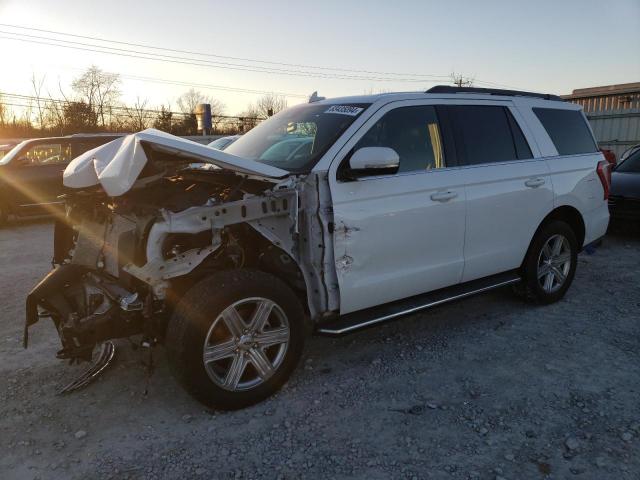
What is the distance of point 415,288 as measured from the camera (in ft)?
12.3

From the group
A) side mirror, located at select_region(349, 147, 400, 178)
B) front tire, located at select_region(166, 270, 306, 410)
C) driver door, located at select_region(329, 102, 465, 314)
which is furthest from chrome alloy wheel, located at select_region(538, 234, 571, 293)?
front tire, located at select_region(166, 270, 306, 410)

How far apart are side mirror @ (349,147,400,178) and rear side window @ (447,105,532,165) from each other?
96cm

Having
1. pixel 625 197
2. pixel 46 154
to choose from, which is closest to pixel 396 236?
pixel 625 197

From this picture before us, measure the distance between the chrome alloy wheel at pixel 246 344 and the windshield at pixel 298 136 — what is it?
0.99 metres

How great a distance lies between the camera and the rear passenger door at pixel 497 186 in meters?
4.00

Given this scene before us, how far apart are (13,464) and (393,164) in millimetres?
2822

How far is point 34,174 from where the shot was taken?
1041 centimetres

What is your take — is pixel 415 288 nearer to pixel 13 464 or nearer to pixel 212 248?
pixel 212 248

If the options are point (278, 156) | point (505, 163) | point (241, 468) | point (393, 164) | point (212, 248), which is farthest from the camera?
point (505, 163)

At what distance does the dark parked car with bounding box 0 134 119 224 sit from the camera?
10.2 metres

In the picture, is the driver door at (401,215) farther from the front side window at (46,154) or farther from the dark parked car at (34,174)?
the front side window at (46,154)

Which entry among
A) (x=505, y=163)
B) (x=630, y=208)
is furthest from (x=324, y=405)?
(x=630, y=208)

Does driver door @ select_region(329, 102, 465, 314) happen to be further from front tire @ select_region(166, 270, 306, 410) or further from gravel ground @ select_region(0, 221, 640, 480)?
gravel ground @ select_region(0, 221, 640, 480)

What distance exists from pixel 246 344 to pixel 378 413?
94cm
